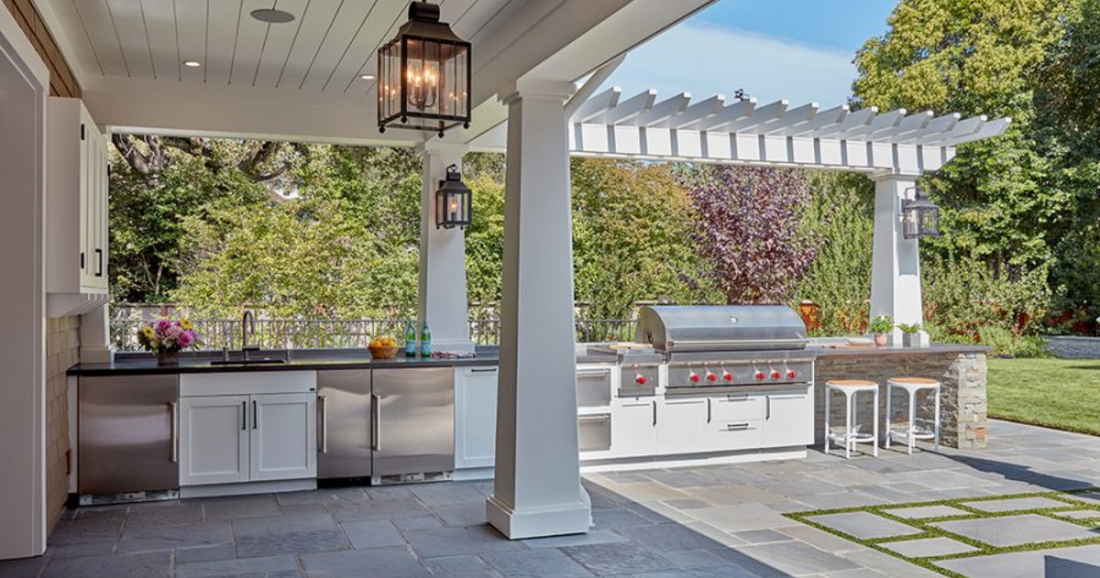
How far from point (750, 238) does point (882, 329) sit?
4.45 metres

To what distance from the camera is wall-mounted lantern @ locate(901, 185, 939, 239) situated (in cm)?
779

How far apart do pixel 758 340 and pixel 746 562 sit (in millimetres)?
2921

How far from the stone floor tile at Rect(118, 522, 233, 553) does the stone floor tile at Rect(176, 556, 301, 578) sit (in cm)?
34

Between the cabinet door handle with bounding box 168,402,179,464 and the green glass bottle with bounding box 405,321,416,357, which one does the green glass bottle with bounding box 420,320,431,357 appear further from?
the cabinet door handle with bounding box 168,402,179,464

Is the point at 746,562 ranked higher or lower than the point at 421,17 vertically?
lower

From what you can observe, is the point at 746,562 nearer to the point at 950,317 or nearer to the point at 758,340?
the point at 758,340

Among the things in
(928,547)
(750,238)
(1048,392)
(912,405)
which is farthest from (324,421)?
(1048,392)

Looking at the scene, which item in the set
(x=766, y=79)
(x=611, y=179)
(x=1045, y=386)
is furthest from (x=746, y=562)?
(x=766, y=79)

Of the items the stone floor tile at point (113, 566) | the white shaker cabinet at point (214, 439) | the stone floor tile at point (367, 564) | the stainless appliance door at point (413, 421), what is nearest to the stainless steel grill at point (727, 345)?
the stainless appliance door at point (413, 421)

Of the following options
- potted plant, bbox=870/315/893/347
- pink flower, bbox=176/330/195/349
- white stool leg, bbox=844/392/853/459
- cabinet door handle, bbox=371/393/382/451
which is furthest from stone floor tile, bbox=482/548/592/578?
potted plant, bbox=870/315/893/347

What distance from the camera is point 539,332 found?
4.67 m

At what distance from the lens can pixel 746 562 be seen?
4.23 m

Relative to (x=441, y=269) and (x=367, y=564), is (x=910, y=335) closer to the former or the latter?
(x=441, y=269)

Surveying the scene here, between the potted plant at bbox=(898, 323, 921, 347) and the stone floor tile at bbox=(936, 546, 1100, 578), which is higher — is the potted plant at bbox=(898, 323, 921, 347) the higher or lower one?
the higher one
